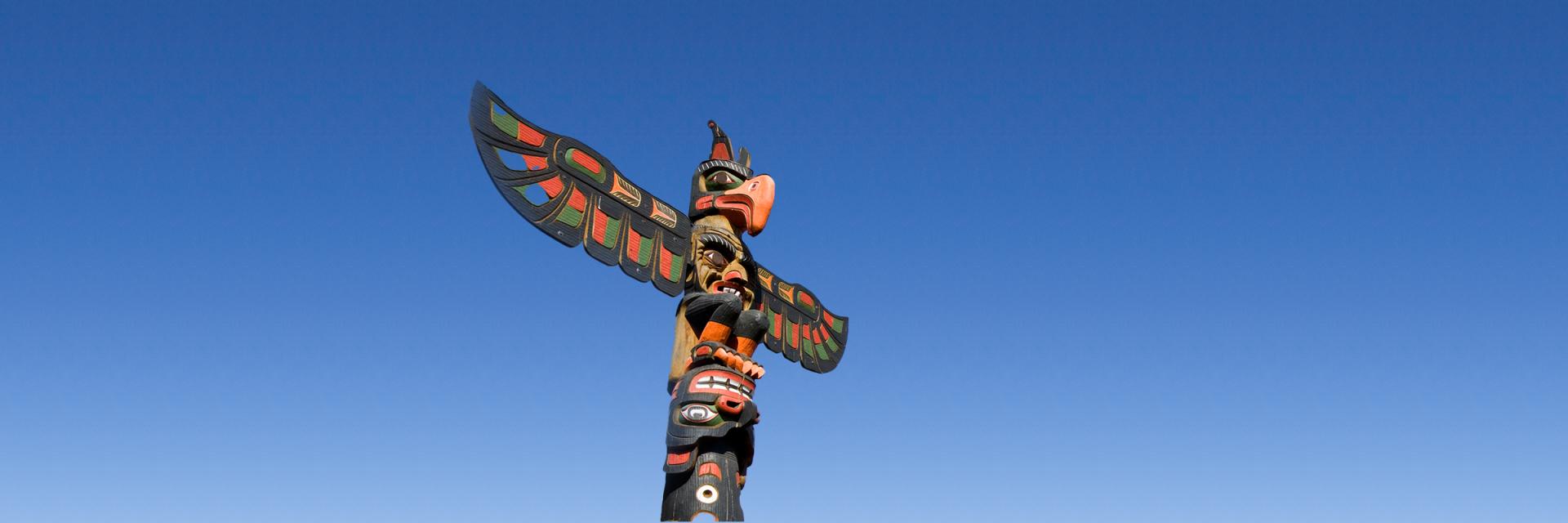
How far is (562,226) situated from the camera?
8.81m

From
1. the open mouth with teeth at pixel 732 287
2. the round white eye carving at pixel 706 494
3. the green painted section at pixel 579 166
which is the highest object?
the green painted section at pixel 579 166

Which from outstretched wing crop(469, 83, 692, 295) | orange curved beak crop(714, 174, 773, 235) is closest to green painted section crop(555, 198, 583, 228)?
outstretched wing crop(469, 83, 692, 295)

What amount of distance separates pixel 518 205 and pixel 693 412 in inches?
71.6

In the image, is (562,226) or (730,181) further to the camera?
(730,181)

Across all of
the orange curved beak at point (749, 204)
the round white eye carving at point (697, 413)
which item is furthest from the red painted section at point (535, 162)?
the round white eye carving at point (697, 413)

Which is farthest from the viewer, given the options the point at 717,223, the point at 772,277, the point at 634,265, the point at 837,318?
the point at 837,318

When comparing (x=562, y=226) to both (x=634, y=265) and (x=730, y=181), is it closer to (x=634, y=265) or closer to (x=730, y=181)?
(x=634, y=265)

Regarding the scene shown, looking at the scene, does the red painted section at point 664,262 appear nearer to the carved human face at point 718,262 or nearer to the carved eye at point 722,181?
the carved human face at point 718,262

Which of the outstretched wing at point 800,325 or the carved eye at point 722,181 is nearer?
the carved eye at point 722,181

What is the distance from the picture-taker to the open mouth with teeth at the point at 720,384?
8.84 m

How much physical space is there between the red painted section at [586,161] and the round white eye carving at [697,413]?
1.91 m

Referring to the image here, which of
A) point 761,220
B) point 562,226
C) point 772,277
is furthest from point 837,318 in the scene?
point 562,226

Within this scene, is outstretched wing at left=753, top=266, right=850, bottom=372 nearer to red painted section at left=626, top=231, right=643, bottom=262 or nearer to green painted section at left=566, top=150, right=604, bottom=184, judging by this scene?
red painted section at left=626, top=231, right=643, bottom=262

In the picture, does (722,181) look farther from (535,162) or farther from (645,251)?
(535,162)
